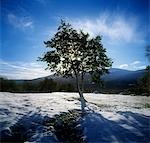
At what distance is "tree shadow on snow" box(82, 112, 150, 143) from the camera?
1930cm

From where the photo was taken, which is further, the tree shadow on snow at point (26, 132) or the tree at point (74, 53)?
the tree at point (74, 53)

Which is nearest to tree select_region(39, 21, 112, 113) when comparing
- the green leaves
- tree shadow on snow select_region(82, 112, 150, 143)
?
the green leaves

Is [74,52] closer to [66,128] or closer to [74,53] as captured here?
[74,53]

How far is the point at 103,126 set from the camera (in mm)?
23031

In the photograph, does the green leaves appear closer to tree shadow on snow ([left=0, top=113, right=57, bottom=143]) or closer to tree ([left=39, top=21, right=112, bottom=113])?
tree ([left=39, top=21, right=112, bottom=113])

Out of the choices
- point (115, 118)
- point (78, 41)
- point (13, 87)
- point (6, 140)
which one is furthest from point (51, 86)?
point (6, 140)

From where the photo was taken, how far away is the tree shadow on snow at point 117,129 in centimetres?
1930

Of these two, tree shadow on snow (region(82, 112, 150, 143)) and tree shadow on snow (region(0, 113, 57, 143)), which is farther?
tree shadow on snow (region(82, 112, 150, 143))

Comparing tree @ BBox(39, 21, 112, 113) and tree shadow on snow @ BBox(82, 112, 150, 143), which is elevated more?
tree @ BBox(39, 21, 112, 113)

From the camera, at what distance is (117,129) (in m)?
22.1

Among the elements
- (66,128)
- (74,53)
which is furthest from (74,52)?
(66,128)

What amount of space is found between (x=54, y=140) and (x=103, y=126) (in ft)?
19.9

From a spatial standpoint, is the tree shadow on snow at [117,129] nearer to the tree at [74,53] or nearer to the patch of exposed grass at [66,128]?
the patch of exposed grass at [66,128]

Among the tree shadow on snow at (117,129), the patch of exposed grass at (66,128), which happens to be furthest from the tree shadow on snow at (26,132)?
the tree shadow on snow at (117,129)
